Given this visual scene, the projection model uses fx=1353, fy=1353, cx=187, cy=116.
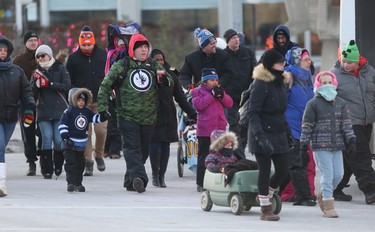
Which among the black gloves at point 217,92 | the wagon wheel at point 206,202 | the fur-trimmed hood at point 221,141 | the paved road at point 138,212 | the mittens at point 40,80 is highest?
the mittens at point 40,80

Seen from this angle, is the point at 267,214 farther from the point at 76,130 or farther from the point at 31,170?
the point at 31,170

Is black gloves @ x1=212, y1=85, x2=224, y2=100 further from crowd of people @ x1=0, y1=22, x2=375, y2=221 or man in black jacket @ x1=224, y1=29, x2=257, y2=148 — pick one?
man in black jacket @ x1=224, y1=29, x2=257, y2=148

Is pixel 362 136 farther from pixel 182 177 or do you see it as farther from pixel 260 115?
pixel 182 177

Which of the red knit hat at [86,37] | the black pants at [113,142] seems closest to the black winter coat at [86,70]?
the red knit hat at [86,37]

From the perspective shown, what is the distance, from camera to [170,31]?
44094 mm

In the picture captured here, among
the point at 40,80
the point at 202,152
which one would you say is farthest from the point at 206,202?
the point at 40,80

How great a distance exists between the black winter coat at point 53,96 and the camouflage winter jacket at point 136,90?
195 cm

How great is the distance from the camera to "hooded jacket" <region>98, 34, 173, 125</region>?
53.4ft

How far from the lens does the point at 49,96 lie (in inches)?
718

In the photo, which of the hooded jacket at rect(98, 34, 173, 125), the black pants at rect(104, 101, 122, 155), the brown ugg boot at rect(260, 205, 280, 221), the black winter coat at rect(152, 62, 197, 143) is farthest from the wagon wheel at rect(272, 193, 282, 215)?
the black pants at rect(104, 101, 122, 155)

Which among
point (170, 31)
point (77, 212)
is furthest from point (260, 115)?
→ point (170, 31)

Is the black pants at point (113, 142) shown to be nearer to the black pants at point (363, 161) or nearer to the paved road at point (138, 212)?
the paved road at point (138, 212)

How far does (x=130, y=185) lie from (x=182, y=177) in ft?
7.43

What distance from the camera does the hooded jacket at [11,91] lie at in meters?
16.5
